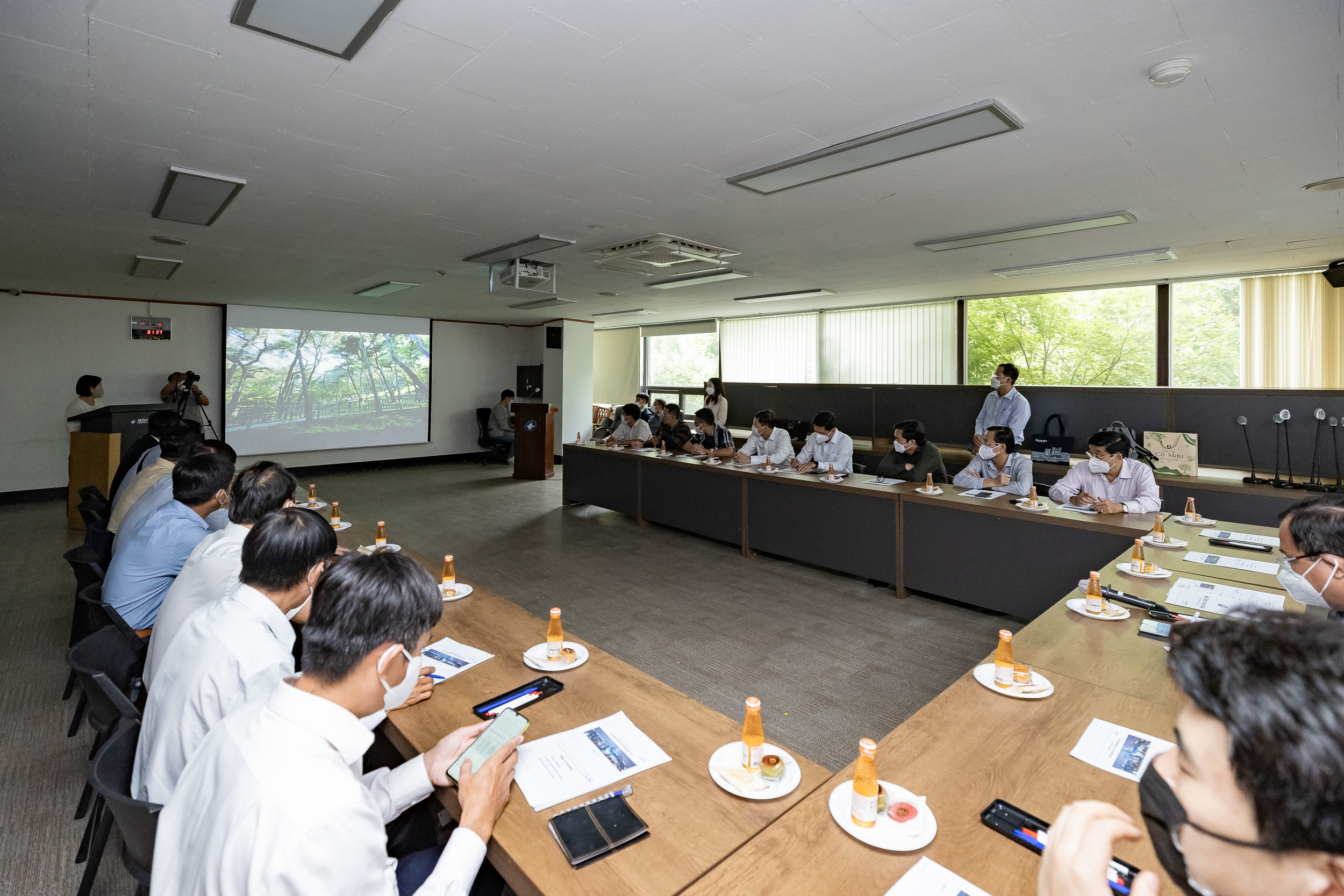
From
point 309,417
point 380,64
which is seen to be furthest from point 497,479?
point 380,64

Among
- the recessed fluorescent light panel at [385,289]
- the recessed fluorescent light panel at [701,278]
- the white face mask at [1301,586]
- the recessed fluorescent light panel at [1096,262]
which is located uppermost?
the recessed fluorescent light panel at [385,289]

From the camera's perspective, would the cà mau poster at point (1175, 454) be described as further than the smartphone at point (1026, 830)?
Yes

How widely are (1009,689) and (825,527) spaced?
10.8 ft

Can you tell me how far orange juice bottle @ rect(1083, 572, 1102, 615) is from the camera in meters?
2.23

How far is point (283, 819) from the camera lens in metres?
0.96

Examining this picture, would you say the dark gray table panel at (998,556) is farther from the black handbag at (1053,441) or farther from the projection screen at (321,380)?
the projection screen at (321,380)

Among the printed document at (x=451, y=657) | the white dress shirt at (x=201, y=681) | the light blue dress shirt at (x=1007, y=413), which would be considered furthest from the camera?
the light blue dress shirt at (x=1007, y=413)

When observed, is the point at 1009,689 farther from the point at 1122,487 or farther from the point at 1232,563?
the point at 1122,487

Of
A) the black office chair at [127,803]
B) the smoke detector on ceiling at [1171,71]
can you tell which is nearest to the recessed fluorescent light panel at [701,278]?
the smoke detector on ceiling at [1171,71]

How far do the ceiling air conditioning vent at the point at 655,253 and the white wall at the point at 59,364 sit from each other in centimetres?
729

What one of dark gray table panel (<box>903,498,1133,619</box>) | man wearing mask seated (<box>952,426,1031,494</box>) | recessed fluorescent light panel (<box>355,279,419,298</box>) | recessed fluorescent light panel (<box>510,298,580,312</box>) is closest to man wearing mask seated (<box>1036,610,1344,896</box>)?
dark gray table panel (<box>903,498,1133,619</box>)

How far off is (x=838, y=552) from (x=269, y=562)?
4085mm

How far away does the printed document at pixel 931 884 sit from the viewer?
3.34 ft

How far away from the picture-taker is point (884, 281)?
719cm
